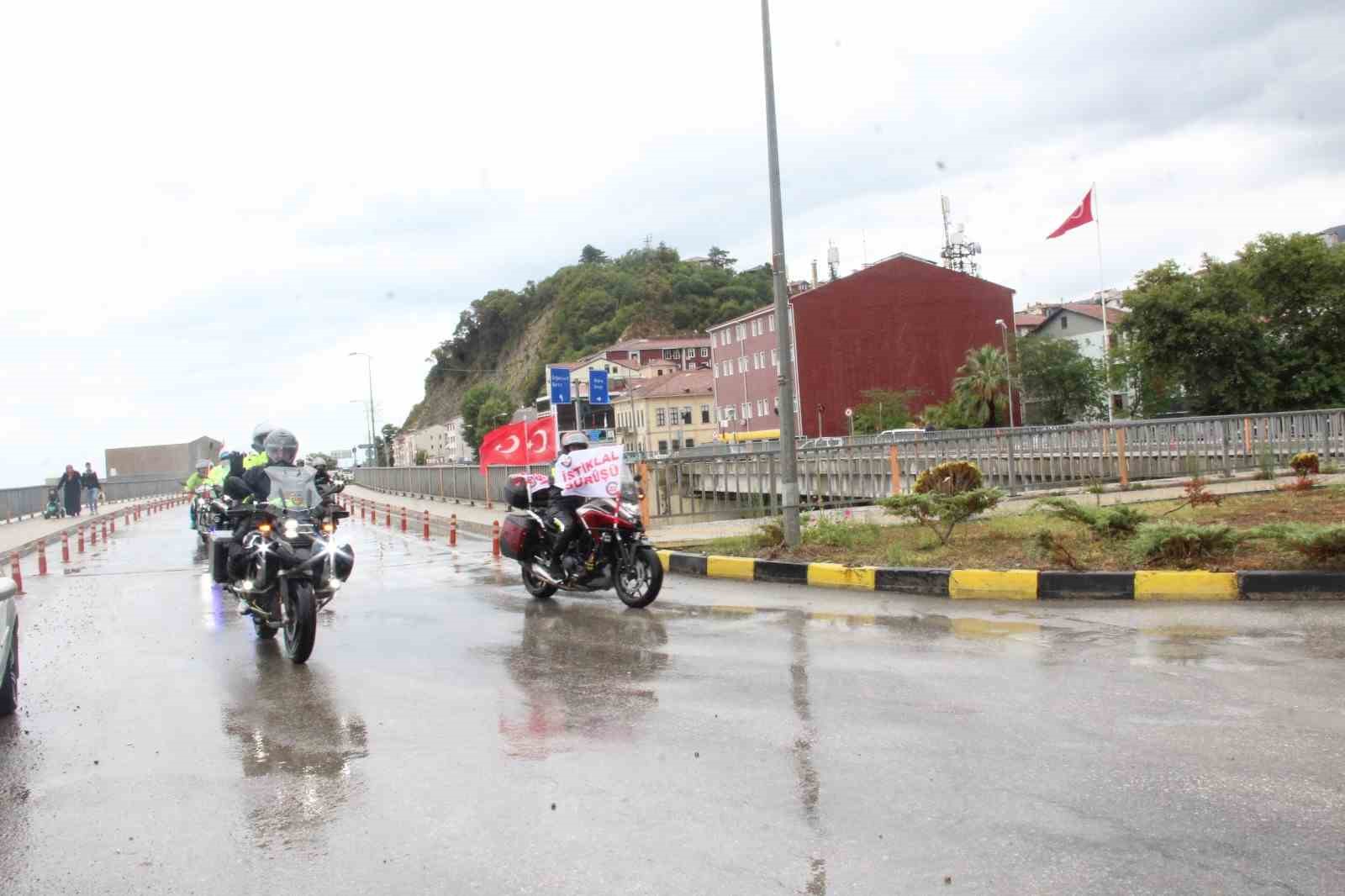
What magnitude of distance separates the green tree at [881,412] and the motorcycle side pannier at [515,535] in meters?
60.9

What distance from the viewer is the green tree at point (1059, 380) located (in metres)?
69.1

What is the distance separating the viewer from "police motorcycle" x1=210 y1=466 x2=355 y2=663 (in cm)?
807

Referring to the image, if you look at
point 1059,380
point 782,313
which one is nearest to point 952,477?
point 782,313

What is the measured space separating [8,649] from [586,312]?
431 feet

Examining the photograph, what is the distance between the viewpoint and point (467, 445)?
503 ft

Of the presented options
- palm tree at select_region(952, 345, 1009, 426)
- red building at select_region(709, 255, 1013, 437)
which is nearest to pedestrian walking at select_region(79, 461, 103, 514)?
red building at select_region(709, 255, 1013, 437)

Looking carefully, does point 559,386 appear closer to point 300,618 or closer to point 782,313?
point 782,313

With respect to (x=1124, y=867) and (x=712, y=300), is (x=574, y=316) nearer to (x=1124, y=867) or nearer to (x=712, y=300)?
(x=712, y=300)

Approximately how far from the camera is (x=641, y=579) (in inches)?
400

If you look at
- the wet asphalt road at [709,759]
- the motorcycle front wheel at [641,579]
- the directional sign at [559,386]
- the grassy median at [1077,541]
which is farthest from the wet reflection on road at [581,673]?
the directional sign at [559,386]

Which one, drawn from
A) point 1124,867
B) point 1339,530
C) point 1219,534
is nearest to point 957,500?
point 1219,534

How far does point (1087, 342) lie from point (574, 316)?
2869 inches

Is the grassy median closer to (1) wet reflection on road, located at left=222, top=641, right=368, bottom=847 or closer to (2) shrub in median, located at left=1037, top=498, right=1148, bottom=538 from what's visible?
(2) shrub in median, located at left=1037, top=498, right=1148, bottom=538

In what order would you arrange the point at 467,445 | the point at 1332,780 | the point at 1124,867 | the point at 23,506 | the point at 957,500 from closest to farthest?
1. the point at 1124,867
2. the point at 1332,780
3. the point at 957,500
4. the point at 23,506
5. the point at 467,445
